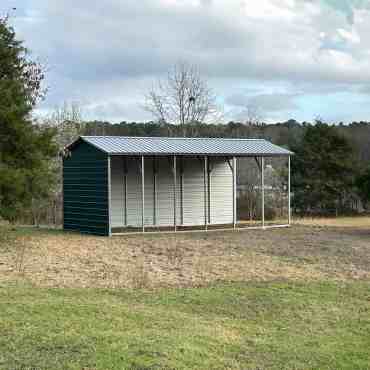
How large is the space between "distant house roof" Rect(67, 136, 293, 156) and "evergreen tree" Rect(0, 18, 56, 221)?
2947 mm

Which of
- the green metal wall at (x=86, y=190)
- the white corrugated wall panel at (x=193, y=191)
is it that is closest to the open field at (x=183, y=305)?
the green metal wall at (x=86, y=190)

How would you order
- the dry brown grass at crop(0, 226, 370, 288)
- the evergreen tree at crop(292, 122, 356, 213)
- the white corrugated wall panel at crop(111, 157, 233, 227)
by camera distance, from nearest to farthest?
the dry brown grass at crop(0, 226, 370, 288) → the white corrugated wall panel at crop(111, 157, 233, 227) → the evergreen tree at crop(292, 122, 356, 213)

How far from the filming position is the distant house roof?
17.8 m

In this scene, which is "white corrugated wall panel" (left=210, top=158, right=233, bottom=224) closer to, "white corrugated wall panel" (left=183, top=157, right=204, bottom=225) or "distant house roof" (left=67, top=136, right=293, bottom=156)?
"white corrugated wall panel" (left=183, top=157, right=204, bottom=225)

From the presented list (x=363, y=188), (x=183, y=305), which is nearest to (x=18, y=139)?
(x=183, y=305)

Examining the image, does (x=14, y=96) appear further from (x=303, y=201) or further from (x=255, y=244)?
(x=303, y=201)

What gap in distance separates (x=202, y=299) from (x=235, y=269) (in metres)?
2.68

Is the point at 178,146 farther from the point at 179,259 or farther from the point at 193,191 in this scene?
the point at 179,259

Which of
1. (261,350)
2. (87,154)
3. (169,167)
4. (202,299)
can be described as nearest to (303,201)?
(169,167)

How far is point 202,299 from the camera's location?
28.7ft

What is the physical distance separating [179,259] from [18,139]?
4.49 m

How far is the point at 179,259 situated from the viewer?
12273 millimetres

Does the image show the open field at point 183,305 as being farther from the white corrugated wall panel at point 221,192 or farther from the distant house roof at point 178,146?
the white corrugated wall panel at point 221,192

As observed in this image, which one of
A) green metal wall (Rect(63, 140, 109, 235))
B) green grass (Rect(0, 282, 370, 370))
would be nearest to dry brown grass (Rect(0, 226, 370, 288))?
green grass (Rect(0, 282, 370, 370))
